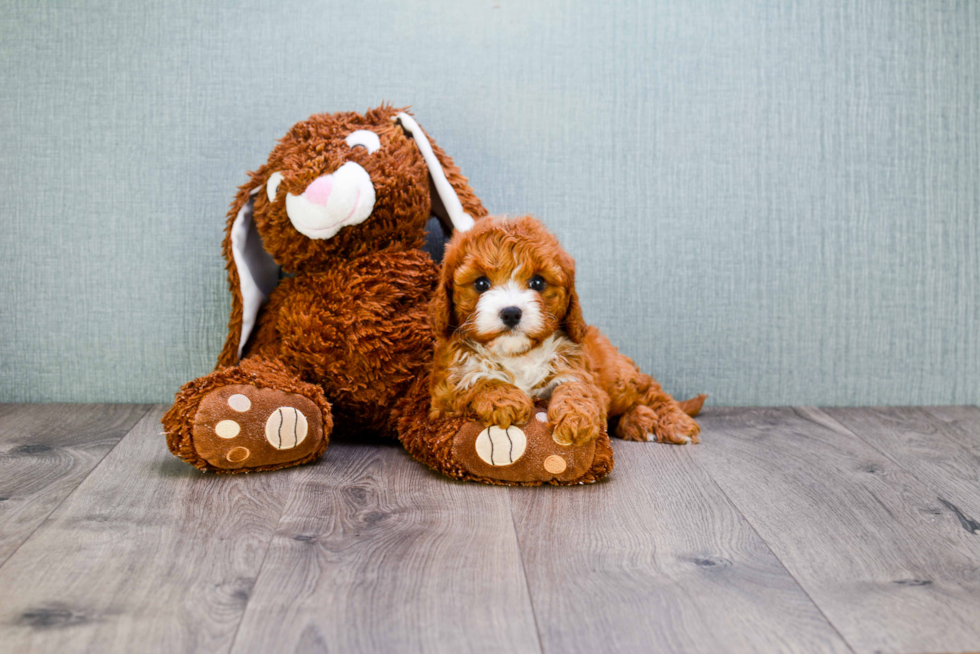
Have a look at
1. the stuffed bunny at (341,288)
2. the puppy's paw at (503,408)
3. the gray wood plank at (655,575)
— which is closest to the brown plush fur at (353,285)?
the stuffed bunny at (341,288)

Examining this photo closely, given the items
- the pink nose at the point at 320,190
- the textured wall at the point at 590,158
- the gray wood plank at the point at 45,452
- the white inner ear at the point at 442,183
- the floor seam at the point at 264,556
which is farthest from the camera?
the textured wall at the point at 590,158

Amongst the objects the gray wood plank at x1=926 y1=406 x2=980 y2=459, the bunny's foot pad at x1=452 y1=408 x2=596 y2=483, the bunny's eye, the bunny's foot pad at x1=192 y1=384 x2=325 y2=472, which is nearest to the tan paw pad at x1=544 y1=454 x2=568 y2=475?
the bunny's foot pad at x1=452 y1=408 x2=596 y2=483

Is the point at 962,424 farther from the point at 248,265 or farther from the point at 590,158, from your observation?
the point at 248,265

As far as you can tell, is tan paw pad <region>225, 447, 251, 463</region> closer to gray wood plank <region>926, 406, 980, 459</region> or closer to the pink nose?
the pink nose

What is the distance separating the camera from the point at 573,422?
1.15 metres

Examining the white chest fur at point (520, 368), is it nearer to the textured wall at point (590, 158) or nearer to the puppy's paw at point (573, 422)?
the puppy's paw at point (573, 422)

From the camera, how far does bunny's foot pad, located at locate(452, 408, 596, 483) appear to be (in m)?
1.17

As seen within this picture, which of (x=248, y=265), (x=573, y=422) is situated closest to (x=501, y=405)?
(x=573, y=422)

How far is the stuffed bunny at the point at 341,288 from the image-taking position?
125 centimetres

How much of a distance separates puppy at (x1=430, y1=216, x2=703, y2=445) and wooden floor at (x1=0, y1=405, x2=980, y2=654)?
4.7 inches

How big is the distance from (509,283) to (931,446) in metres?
0.87

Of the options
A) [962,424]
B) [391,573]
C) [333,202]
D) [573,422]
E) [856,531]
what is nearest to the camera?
[391,573]

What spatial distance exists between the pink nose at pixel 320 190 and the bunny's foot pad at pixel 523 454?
1.49 ft

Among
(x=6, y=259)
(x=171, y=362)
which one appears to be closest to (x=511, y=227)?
(x=171, y=362)
